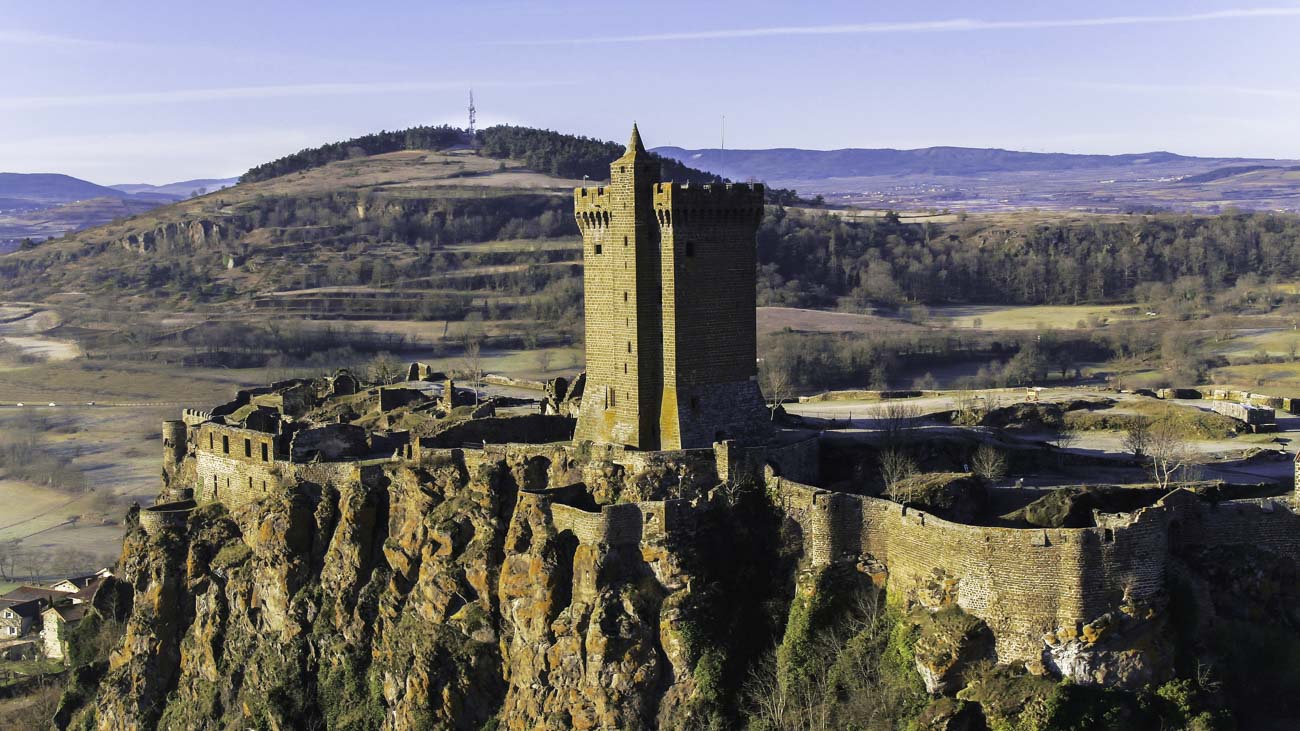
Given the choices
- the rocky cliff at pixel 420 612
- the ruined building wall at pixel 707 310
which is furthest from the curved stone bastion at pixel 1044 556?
the ruined building wall at pixel 707 310

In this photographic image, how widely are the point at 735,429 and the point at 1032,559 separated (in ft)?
36.4

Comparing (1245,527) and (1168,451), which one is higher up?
(1245,527)

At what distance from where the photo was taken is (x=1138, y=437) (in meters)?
50.2

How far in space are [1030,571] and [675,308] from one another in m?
13.2

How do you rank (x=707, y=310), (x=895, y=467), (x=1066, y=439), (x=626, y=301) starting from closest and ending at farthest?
(x=707, y=310)
(x=626, y=301)
(x=895, y=467)
(x=1066, y=439)

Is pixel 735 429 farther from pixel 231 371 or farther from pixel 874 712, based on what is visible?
pixel 231 371

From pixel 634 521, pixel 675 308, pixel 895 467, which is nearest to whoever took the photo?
pixel 634 521

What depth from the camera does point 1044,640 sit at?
3422 cm

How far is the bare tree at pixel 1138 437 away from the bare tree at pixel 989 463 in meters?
5.48

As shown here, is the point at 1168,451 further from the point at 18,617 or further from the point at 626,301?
the point at 18,617

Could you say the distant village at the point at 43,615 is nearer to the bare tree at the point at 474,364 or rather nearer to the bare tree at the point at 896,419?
the bare tree at the point at 474,364

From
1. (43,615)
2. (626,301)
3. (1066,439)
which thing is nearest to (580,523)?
(626,301)

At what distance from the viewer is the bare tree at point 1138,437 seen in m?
48.3

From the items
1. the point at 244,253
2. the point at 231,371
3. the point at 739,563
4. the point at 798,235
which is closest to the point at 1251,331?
the point at 798,235
